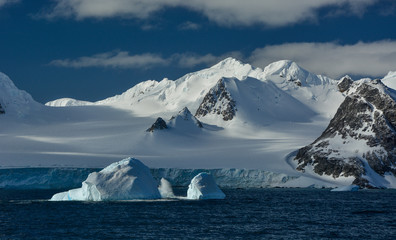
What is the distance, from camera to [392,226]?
6988 centimetres

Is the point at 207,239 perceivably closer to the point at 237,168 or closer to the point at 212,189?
the point at 212,189

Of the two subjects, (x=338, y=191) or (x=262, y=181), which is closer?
(x=338, y=191)

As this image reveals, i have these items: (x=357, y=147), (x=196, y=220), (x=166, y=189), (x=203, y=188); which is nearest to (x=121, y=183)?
(x=203, y=188)

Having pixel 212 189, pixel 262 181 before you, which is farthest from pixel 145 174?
pixel 262 181

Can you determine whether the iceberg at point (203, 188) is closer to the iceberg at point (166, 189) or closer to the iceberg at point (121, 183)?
the iceberg at point (166, 189)

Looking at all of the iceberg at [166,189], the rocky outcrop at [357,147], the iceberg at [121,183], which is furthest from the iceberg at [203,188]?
the rocky outcrop at [357,147]

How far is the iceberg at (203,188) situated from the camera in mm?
104688

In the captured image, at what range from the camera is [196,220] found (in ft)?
242

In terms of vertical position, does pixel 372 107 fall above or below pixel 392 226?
above

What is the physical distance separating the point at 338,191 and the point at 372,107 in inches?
2106

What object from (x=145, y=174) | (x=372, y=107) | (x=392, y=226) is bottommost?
(x=392, y=226)

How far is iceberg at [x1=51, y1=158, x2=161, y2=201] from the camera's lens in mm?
91375

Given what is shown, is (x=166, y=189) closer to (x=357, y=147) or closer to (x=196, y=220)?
(x=196, y=220)

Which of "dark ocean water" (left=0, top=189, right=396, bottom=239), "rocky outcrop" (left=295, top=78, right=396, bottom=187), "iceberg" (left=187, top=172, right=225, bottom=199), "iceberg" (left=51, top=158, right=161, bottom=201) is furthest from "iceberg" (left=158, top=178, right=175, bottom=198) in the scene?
"rocky outcrop" (left=295, top=78, right=396, bottom=187)
